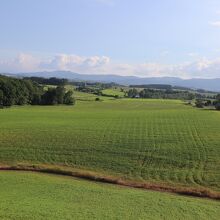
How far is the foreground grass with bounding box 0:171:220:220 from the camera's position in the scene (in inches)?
1101

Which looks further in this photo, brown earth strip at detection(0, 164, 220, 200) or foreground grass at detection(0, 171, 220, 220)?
brown earth strip at detection(0, 164, 220, 200)

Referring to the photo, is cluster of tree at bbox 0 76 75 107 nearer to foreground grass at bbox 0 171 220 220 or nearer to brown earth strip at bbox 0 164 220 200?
brown earth strip at bbox 0 164 220 200

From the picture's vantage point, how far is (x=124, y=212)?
2966 cm

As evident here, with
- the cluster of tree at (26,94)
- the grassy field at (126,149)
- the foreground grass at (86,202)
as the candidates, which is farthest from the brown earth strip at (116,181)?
the cluster of tree at (26,94)

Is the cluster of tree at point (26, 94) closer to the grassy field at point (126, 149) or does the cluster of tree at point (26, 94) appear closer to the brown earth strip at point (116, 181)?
the grassy field at point (126, 149)

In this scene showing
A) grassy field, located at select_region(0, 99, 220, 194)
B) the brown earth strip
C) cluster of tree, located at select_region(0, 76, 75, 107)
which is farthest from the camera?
cluster of tree, located at select_region(0, 76, 75, 107)

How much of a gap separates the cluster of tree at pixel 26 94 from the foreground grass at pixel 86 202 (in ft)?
277

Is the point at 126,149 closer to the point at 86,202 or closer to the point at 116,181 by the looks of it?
the point at 116,181

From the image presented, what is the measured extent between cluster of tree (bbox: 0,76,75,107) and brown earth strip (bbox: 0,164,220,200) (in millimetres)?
74900

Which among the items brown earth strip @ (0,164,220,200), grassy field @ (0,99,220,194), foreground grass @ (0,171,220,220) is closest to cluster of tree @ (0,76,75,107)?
grassy field @ (0,99,220,194)

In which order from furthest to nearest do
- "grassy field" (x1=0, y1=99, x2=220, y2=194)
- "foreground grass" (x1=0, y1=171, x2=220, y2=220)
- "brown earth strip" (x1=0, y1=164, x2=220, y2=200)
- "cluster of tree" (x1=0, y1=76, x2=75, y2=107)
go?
"cluster of tree" (x1=0, y1=76, x2=75, y2=107)
"grassy field" (x1=0, y1=99, x2=220, y2=194)
"brown earth strip" (x1=0, y1=164, x2=220, y2=200)
"foreground grass" (x1=0, y1=171, x2=220, y2=220)

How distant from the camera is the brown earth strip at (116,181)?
38750 mm

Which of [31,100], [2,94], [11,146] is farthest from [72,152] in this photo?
[31,100]

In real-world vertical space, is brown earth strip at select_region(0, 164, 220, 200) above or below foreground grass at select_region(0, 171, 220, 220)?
below
